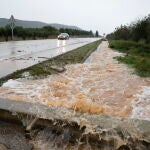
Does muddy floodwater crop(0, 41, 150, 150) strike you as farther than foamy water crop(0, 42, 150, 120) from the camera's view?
No

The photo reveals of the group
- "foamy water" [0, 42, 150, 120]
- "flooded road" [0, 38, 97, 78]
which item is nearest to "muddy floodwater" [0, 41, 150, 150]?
"foamy water" [0, 42, 150, 120]

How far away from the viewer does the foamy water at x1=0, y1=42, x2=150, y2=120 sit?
6809 millimetres

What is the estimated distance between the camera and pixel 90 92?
833 cm

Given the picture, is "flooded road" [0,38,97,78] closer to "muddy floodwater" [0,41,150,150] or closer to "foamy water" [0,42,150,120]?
"foamy water" [0,42,150,120]

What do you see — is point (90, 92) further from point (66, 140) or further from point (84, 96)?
point (66, 140)

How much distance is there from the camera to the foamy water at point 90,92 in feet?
22.3

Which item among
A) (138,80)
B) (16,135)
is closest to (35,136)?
(16,135)

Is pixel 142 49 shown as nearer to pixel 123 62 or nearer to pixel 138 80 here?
pixel 123 62

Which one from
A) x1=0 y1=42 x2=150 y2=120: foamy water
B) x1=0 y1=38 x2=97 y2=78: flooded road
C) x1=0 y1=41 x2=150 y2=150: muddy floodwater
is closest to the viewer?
x1=0 y1=41 x2=150 y2=150: muddy floodwater

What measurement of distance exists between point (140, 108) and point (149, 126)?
7.56 ft

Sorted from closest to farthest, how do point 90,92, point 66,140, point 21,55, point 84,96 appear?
point 66,140, point 84,96, point 90,92, point 21,55

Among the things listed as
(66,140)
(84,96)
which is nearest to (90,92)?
(84,96)

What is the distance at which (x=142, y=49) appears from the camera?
22391 millimetres

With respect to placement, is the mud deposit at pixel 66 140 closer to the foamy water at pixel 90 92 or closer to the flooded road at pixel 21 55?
the foamy water at pixel 90 92
